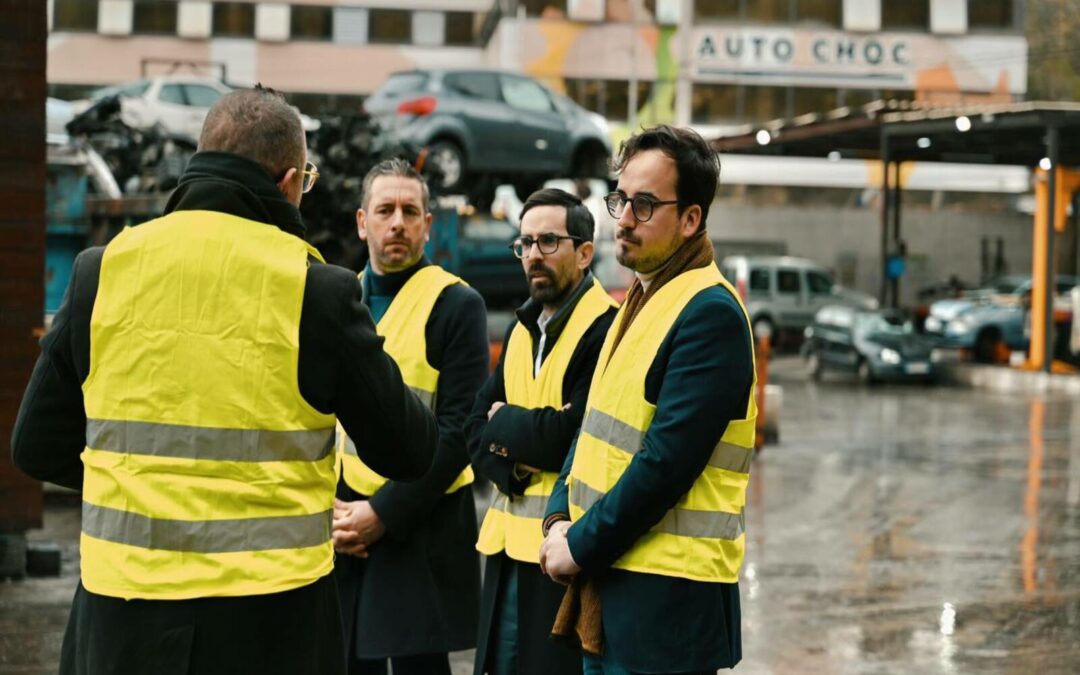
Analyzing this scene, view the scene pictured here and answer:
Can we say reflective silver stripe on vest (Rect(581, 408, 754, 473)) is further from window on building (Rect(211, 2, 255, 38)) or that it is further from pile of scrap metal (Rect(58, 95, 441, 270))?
window on building (Rect(211, 2, 255, 38))

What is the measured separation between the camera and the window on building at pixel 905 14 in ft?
176

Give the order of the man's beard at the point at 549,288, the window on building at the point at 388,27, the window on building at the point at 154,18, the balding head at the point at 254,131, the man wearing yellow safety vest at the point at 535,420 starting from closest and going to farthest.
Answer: the balding head at the point at 254,131, the man wearing yellow safety vest at the point at 535,420, the man's beard at the point at 549,288, the window on building at the point at 154,18, the window on building at the point at 388,27

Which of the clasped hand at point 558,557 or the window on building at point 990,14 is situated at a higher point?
the window on building at point 990,14

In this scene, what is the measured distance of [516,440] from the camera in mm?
4691

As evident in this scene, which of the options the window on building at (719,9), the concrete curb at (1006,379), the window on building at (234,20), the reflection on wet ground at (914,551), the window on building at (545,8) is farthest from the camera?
the window on building at (234,20)

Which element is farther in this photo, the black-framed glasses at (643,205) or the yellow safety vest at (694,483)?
the black-framed glasses at (643,205)

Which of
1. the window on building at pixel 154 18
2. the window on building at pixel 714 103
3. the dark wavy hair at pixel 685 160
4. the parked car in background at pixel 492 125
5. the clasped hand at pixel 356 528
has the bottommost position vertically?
the clasped hand at pixel 356 528

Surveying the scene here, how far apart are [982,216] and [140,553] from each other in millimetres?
50038

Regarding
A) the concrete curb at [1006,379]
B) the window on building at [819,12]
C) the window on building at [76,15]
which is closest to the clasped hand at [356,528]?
the concrete curb at [1006,379]

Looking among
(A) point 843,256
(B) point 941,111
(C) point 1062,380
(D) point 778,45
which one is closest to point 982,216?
(A) point 843,256

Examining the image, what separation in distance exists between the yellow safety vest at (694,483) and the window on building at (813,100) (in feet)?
164

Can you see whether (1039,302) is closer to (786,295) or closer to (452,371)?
(786,295)

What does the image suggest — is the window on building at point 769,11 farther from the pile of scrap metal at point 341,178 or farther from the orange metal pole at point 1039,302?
the pile of scrap metal at point 341,178

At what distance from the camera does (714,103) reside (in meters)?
52.8
